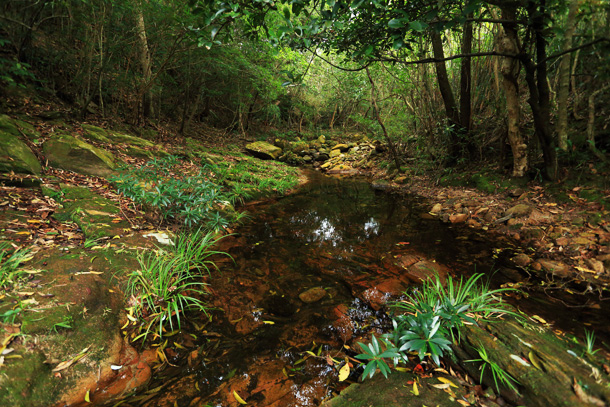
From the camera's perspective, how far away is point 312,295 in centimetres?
263

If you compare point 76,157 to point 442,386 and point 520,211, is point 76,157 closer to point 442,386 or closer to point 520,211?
point 442,386

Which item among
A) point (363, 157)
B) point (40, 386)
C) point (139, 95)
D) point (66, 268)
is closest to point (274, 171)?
point (139, 95)

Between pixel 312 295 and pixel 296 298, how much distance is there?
18 centimetres

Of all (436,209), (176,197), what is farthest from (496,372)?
(436,209)

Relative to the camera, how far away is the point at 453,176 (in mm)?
6621

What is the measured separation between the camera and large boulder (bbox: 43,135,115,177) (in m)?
3.98

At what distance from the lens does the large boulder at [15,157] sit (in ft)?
10.4

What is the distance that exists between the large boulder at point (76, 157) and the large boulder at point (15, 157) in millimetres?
349

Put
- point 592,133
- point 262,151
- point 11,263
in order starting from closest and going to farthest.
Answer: point 11,263 → point 592,133 → point 262,151

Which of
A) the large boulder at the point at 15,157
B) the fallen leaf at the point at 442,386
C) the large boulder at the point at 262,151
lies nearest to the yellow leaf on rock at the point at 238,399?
the fallen leaf at the point at 442,386

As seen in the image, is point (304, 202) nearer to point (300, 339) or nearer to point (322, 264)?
point (322, 264)

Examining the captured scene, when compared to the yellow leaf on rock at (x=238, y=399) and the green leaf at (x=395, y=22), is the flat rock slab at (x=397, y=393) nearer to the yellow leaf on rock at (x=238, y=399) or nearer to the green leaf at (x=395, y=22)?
the yellow leaf on rock at (x=238, y=399)

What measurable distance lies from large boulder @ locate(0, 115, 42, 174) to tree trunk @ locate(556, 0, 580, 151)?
23.1 feet

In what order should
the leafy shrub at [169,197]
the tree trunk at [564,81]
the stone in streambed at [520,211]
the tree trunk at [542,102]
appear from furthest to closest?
the stone in streambed at [520,211], the tree trunk at [542,102], the leafy shrub at [169,197], the tree trunk at [564,81]
